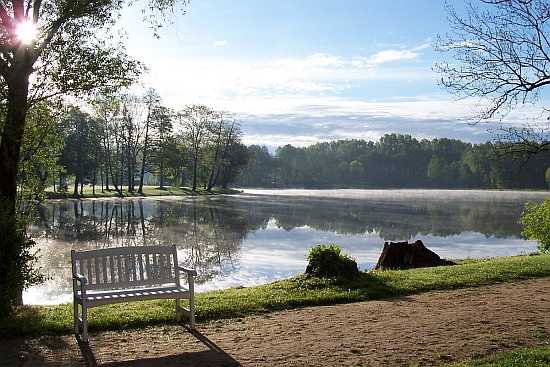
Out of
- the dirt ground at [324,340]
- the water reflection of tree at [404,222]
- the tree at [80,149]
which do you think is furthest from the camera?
the tree at [80,149]

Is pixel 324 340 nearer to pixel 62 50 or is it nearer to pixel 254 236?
pixel 62 50

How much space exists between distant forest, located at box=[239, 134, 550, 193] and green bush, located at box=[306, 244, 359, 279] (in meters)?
101

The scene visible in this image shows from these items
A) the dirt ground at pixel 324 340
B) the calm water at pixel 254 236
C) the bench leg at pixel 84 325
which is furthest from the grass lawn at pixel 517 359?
the calm water at pixel 254 236

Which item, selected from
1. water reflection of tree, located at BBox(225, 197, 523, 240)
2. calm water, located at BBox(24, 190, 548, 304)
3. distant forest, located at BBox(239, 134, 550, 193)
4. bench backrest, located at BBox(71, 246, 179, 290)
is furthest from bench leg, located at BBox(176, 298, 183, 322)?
distant forest, located at BBox(239, 134, 550, 193)

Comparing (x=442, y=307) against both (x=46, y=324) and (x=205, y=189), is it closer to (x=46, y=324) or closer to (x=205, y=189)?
(x=46, y=324)

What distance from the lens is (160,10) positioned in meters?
10.1

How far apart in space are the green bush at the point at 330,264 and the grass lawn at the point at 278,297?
0.26 m

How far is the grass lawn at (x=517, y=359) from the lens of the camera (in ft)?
17.3

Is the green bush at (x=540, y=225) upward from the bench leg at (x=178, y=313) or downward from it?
upward

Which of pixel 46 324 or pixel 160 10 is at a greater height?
pixel 160 10

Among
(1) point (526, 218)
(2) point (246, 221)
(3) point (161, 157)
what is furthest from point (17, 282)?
(3) point (161, 157)

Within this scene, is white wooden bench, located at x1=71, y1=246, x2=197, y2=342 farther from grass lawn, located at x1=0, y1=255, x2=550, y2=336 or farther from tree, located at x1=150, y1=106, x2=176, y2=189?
tree, located at x1=150, y1=106, x2=176, y2=189

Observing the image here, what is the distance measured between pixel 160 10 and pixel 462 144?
137332 mm

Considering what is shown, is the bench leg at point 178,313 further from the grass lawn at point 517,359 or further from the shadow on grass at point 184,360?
the grass lawn at point 517,359
